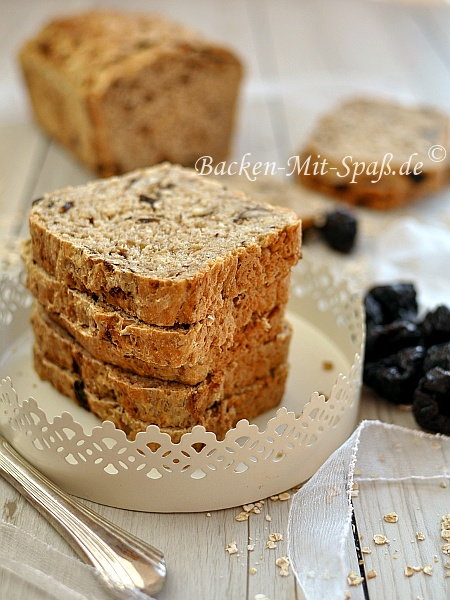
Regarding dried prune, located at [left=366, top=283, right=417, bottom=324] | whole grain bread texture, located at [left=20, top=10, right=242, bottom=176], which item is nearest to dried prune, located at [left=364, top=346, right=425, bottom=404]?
dried prune, located at [left=366, top=283, right=417, bottom=324]

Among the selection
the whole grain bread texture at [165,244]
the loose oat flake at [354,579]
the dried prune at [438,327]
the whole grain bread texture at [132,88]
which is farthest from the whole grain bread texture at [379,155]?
the loose oat flake at [354,579]

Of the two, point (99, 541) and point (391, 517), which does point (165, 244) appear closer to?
point (99, 541)

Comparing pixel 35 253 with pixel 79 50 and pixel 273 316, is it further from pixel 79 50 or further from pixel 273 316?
pixel 79 50

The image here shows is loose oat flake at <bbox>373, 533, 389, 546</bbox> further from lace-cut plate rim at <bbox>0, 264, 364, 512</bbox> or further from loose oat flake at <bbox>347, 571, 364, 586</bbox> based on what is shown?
lace-cut plate rim at <bbox>0, 264, 364, 512</bbox>

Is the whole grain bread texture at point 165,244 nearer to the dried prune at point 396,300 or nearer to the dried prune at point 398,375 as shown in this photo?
the dried prune at point 398,375

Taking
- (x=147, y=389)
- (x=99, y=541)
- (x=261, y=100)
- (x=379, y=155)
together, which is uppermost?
(x=147, y=389)
